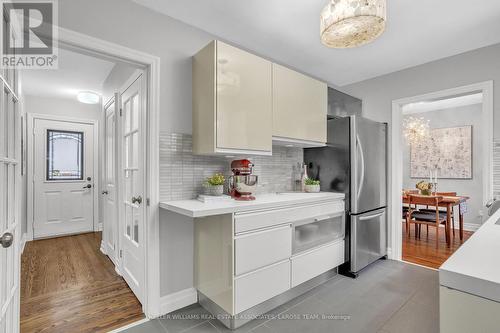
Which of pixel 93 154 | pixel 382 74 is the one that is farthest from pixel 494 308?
pixel 93 154

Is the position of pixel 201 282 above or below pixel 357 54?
below

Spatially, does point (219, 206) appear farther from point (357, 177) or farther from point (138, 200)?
point (357, 177)

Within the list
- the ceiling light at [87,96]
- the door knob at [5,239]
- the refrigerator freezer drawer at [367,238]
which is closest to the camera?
the door knob at [5,239]

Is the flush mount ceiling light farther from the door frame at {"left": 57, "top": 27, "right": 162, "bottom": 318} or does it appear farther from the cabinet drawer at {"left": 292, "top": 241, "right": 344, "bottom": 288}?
the cabinet drawer at {"left": 292, "top": 241, "right": 344, "bottom": 288}

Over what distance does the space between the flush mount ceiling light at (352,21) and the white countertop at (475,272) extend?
4.55ft

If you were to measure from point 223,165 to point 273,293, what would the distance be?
1.18 metres

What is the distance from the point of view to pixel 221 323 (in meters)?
1.88

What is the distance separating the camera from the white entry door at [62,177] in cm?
419

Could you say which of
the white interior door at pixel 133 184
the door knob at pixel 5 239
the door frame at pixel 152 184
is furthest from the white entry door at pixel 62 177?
the door knob at pixel 5 239

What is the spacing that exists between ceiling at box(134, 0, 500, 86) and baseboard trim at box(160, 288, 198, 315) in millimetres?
2312

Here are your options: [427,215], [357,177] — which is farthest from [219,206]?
[427,215]

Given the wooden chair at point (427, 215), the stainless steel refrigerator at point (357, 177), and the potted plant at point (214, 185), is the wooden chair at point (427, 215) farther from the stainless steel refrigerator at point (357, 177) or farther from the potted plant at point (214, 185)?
the potted plant at point (214, 185)

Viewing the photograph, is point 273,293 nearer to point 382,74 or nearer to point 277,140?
point 277,140

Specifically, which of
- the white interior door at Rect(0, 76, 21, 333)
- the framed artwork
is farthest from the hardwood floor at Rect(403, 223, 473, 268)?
the white interior door at Rect(0, 76, 21, 333)
